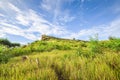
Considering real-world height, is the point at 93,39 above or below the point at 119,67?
above

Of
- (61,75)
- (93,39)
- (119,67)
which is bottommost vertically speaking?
(61,75)

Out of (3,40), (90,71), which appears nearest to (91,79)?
(90,71)

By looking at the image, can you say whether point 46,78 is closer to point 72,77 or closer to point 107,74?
point 72,77

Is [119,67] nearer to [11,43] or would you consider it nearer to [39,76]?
[39,76]

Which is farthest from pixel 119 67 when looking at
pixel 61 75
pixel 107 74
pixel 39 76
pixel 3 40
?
pixel 3 40

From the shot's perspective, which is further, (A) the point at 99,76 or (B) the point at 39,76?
(B) the point at 39,76

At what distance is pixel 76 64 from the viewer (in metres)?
4.42

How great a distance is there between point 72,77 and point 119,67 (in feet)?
3.08

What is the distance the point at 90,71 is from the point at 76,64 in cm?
95

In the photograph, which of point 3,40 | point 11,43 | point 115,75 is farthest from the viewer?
point 11,43

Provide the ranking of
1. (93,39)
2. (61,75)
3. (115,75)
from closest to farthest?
(115,75) → (61,75) → (93,39)

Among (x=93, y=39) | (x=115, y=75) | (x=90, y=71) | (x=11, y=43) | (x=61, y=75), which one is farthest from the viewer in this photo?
(x=11, y=43)

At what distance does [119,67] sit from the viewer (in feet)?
10.7

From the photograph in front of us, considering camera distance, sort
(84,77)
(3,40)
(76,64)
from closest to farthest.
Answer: (84,77), (76,64), (3,40)
